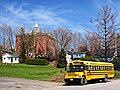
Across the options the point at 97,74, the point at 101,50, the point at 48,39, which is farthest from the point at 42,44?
the point at 97,74

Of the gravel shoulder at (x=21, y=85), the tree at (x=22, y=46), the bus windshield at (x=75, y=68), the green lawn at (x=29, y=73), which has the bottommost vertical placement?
the gravel shoulder at (x=21, y=85)

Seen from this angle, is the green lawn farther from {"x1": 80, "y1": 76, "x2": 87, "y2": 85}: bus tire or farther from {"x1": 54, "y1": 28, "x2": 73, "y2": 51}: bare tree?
{"x1": 54, "y1": 28, "x2": 73, "y2": 51}: bare tree

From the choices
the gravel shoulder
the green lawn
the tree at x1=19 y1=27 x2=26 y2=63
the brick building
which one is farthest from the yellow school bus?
the brick building

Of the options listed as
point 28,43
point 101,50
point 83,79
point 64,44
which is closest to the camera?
point 83,79

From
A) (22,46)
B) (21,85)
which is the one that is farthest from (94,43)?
(21,85)

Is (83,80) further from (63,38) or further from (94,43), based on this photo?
(63,38)

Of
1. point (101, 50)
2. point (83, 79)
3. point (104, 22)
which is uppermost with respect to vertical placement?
point (104, 22)

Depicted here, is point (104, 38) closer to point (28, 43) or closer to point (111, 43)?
point (111, 43)

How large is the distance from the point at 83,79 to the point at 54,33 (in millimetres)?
79235

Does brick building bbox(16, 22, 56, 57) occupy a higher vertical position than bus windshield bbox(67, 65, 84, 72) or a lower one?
higher

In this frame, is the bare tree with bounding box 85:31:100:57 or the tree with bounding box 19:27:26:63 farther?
the tree with bounding box 19:27:26:63

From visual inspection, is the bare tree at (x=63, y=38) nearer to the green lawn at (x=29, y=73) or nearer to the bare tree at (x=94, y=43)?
the bare tree at (x=94, y=43)

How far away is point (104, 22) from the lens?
53.4 m

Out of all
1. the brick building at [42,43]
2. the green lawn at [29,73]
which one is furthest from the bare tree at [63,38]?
the green lawn at [29,73]
